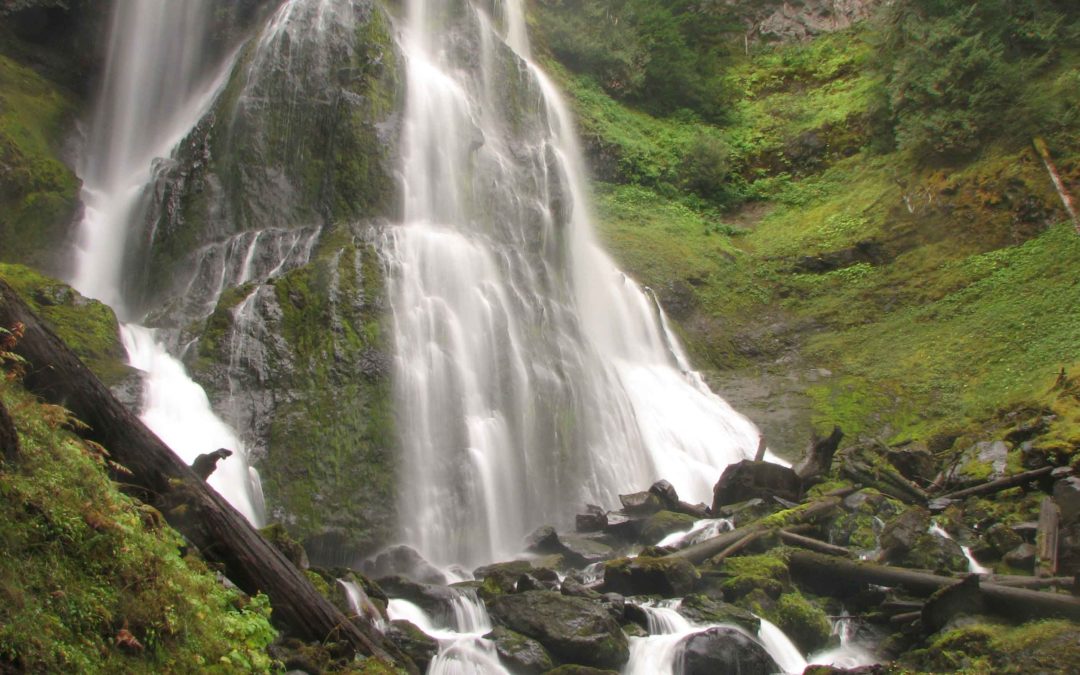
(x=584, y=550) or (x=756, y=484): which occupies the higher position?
(x=584, y=550)

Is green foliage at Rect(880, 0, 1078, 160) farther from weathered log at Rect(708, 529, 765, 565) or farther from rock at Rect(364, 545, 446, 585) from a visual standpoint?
rock at Rect(364, 545, 446, 585)

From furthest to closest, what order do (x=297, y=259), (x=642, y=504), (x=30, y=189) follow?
(x=30, y=189)
(x=297, y=259)
(x=642, y=504)

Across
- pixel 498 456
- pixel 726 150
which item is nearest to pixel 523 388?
pixel 498 456

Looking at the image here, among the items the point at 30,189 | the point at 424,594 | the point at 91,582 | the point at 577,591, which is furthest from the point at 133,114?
the point at 91,582

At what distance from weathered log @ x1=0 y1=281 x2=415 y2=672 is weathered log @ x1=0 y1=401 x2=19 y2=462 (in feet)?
2.71

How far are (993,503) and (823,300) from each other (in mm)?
11566

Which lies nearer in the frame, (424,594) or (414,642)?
(414,642)

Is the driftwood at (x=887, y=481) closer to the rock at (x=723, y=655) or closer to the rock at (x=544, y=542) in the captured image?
the rock at (x=544, y=542)

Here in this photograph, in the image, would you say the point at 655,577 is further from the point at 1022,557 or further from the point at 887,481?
the point at 887,481

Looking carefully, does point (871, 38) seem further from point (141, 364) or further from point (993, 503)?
point (141, 364)

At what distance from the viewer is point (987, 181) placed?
21.6 metres

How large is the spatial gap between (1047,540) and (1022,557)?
379 millimetres

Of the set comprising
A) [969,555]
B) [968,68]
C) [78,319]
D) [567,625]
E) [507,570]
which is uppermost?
[968,68]

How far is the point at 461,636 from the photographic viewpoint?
8.39 meters
